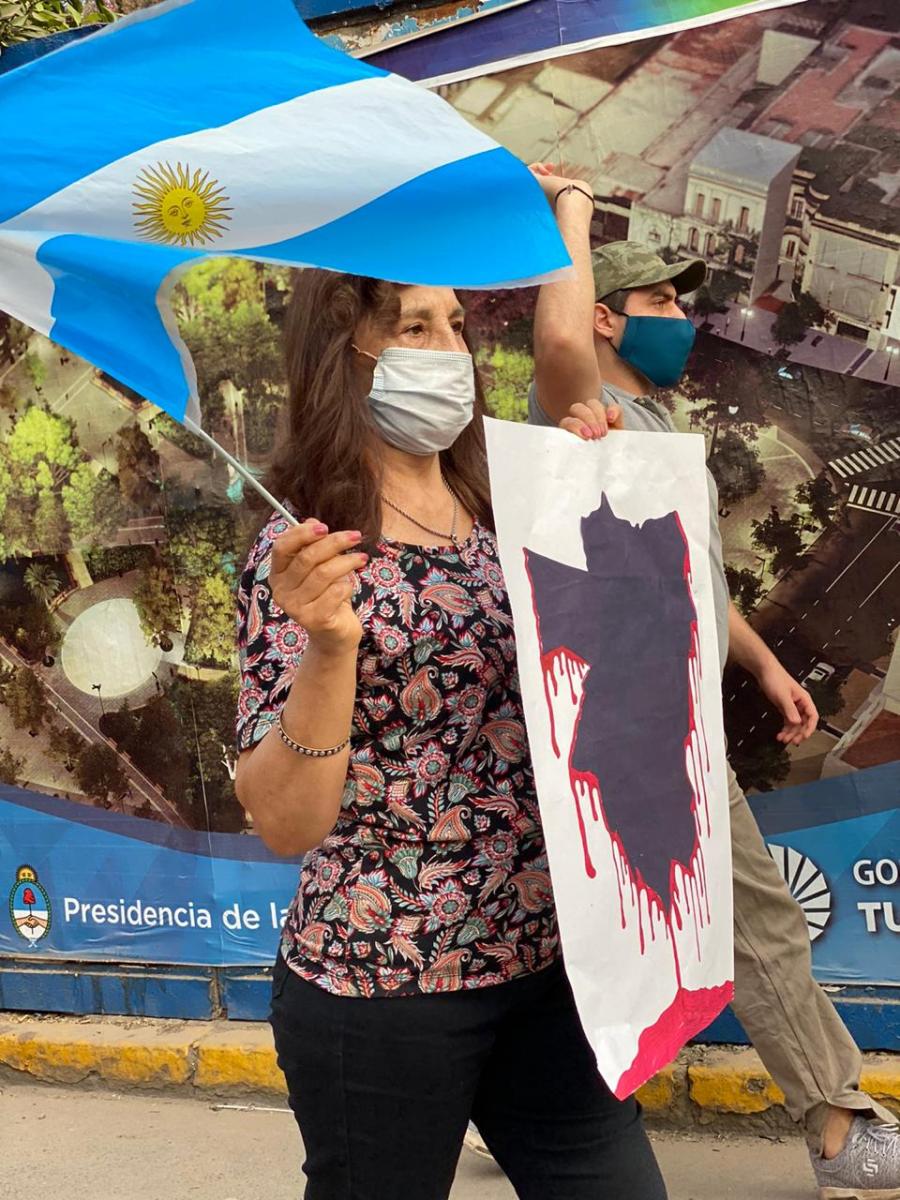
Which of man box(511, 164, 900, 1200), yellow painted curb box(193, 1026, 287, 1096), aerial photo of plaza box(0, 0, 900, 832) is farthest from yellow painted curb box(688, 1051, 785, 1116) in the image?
yellow painted curb box(193, 1026, 287, 1096)

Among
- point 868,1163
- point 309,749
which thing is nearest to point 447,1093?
point 309,749

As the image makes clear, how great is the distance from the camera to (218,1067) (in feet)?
14.6

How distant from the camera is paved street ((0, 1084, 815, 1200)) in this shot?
3.70 m

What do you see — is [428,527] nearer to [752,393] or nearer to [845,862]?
[752,393]

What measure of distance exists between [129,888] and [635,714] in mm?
3037

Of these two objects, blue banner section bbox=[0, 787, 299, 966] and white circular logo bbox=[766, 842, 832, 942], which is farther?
blue banner section bbox=[0, 787, 299, 966]

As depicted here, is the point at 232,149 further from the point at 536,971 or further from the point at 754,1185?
the point at 754,1185

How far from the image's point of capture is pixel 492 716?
2.08 m

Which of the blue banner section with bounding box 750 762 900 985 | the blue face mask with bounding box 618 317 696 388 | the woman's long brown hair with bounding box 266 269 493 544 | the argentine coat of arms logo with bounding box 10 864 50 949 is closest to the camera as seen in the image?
the woman's long brown hair with bounding box 266 269 493 544

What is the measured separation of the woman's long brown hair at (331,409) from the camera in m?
2.08

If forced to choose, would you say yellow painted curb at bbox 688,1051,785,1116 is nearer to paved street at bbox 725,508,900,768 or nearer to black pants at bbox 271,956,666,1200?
paved street at bbox 725,508,900,768

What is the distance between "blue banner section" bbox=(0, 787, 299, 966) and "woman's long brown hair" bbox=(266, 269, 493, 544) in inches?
100

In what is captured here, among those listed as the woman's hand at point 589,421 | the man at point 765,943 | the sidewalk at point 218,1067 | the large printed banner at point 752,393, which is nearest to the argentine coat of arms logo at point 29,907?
the sidewalk at point 218,1067

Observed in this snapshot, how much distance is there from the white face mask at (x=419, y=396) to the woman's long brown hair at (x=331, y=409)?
3 centimetres
